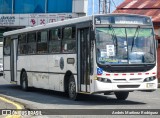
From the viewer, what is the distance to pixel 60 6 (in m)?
52.0

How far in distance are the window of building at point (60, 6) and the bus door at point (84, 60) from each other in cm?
3486

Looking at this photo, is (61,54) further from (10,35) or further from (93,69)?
(10,35)

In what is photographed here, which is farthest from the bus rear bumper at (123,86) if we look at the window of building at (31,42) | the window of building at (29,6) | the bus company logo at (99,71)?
the window of building at (29,6)

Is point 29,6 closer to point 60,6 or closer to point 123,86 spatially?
point 60,6

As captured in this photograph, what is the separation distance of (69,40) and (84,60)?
1.46m

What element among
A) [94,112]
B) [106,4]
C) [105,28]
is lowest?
[94,112]

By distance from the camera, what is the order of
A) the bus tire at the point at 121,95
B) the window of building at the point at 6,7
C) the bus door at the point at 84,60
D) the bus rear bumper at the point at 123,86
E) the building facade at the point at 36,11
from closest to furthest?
the bus rear bumper at the point at 123,86
the bus door at the point at 84,60
the bus tire at the point at 121,95
the building facade at the point at 36,11
the window of building at the point at 6,7

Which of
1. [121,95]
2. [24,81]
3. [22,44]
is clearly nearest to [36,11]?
[22,44]

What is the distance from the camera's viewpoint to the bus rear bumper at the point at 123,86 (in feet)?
51.3

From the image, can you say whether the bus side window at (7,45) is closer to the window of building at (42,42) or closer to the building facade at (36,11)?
the window of building at (42,42)

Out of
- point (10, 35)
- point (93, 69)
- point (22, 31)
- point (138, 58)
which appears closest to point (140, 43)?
point (138, 58)

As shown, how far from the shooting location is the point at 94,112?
1376 cm

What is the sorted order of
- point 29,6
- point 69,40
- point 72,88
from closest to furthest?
point 72,88 → point 69,40 → point 29,6

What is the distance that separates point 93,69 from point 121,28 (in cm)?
166
